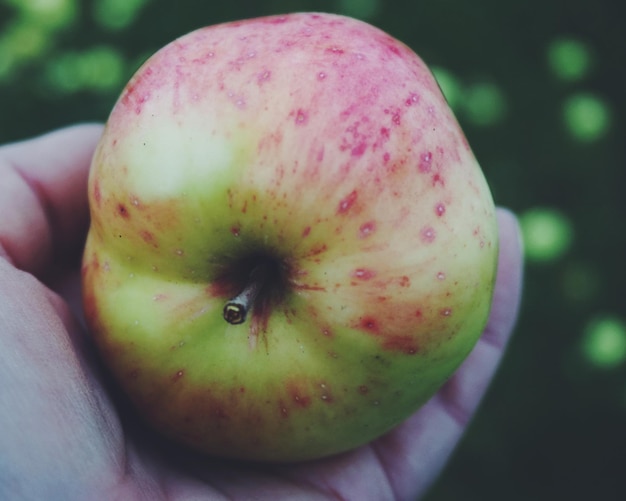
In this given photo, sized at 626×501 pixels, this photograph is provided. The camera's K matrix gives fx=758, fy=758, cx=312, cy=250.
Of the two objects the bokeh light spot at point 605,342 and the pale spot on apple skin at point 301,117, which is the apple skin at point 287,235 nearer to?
the pale spot on apple skin at point 301,117

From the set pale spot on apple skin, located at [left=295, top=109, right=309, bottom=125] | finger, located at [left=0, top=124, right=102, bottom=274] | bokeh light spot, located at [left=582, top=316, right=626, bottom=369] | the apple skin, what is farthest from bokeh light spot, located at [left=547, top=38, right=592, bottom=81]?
pale spot on apple skin, located at [left=295, top=109, right=309, bottom=125]

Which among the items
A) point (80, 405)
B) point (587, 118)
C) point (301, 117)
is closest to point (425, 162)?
point (301, 117)

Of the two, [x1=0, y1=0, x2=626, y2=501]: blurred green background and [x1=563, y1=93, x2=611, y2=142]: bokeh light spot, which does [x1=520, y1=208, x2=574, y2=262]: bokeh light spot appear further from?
[x1=563, y1=93, x2=611, y2=142]: bokeh light spot

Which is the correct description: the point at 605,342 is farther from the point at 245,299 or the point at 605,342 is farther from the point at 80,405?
the point at 80,405

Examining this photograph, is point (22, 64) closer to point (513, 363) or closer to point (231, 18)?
point (231, 18)

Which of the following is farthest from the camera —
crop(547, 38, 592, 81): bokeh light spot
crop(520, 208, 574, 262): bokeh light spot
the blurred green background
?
crop(547, 38, 592, 81): bokeh light spot

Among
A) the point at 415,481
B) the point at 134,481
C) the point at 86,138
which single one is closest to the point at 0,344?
the point at 134,481

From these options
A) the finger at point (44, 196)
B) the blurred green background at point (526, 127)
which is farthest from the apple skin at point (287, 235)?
the blurred green background at point (526, 127)
